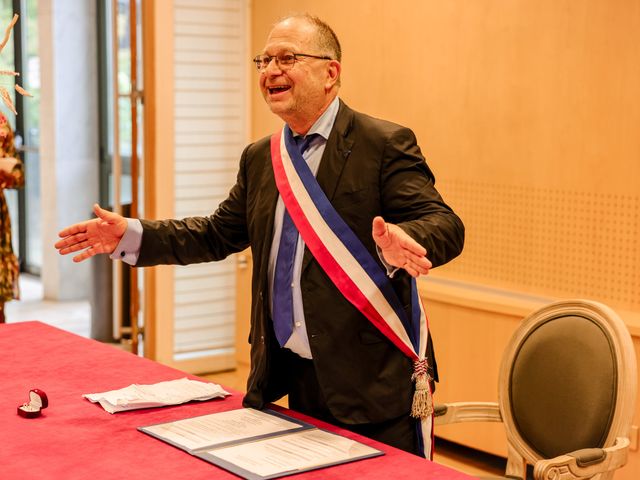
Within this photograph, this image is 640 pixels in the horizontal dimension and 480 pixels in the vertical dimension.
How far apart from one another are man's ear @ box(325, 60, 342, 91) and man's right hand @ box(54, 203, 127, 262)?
61 centimetres

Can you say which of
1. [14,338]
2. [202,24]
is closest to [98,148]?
[202,24]

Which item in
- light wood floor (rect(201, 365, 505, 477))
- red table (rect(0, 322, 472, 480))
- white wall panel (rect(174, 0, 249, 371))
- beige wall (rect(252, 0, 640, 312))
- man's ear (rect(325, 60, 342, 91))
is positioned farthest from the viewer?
white wall panel (rect(174, 0, 249, 371))

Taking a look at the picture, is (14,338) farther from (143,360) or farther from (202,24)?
(202,24)

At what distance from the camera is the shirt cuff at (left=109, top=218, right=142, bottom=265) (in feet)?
8.55

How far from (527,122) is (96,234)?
220 cm

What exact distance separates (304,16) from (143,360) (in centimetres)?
104

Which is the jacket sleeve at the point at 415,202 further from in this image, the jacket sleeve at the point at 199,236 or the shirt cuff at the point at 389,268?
the jacket sleeve at the point at 199,236

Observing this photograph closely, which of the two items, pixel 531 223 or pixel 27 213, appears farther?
pixel 27 213

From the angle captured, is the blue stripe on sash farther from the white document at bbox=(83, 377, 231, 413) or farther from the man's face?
the white document at bbox=(83, 377, 231, 413)

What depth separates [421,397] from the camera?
244cm

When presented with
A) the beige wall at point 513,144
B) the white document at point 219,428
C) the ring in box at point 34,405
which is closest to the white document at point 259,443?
the white document at point 219,428

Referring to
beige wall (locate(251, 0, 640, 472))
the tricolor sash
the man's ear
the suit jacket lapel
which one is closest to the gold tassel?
the tricolor sash

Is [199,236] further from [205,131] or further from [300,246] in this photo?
[205,131]

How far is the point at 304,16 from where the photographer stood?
2.50 meters
